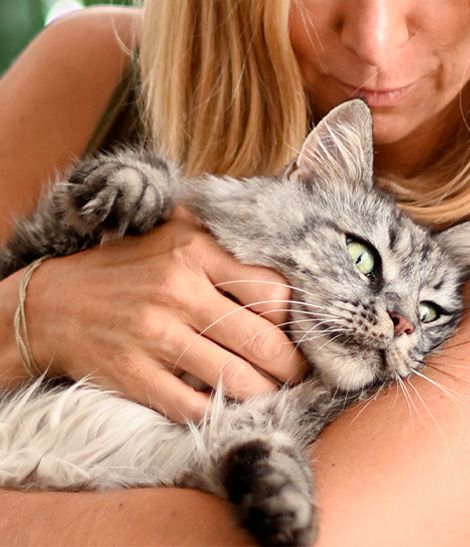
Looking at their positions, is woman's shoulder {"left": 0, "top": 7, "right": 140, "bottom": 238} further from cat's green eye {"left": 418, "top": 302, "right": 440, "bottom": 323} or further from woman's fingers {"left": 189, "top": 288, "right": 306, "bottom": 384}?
cat's green eye {"left": 418, "top": 302, "right": 440, "bottom": 323}

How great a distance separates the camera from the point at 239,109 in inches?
67.8

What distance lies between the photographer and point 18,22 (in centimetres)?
338

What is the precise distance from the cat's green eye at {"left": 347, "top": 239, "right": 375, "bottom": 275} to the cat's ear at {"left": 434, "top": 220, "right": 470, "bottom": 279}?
0.24 meters

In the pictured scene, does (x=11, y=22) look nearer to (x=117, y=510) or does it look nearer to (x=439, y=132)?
(x=439, y=132)

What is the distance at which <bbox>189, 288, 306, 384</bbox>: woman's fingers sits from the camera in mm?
1263

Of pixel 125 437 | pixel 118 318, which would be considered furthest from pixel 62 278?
pixel 125 437

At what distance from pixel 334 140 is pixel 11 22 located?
2.39m

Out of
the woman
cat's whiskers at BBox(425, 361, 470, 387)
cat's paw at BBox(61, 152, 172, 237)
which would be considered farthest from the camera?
cat's paw at BBox(61, 152, 172, 237)

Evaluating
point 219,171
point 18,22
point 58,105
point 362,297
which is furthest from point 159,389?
point 18,22

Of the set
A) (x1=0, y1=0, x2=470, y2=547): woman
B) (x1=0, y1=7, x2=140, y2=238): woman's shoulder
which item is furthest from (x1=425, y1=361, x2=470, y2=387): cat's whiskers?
(x1=0, y1=7, x2=140, y2=238): woman's shoulder

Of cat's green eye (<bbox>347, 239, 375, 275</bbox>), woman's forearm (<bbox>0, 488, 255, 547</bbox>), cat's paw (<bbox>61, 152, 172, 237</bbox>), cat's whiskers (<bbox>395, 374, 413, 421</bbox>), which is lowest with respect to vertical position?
woman's forearm (<bbox>0, 488, 255, 547</bbox>)

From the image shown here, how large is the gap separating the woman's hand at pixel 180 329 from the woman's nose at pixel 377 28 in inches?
17.6

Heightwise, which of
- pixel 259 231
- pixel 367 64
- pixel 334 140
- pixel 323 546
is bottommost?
pixel 323 546

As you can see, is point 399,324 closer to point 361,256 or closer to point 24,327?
point 361,256
